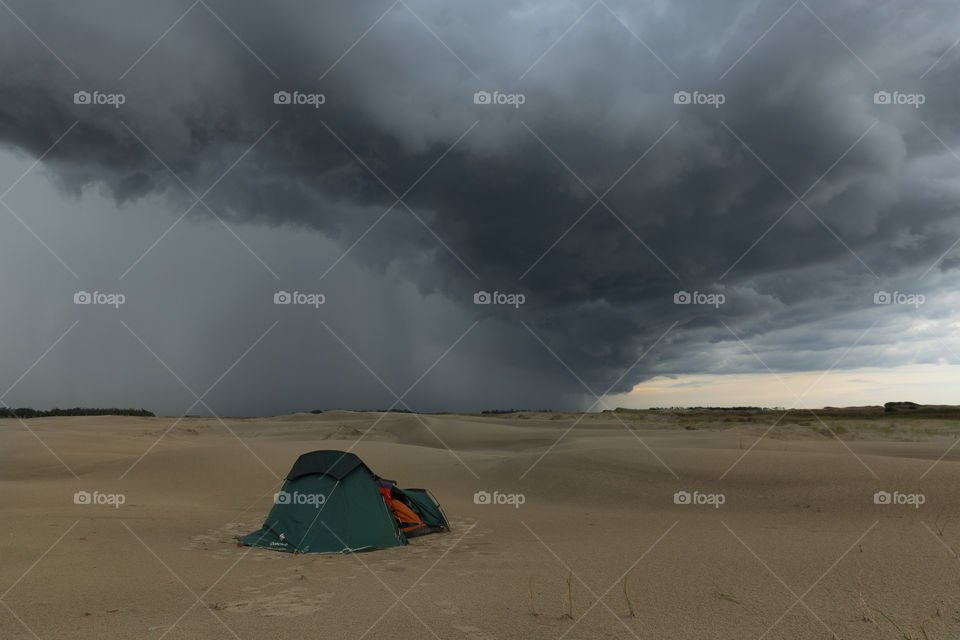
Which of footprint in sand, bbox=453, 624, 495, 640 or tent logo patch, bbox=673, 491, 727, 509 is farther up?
tent logo patch, bbox=673, 491, 727, 509

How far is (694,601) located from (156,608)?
22.4 feet

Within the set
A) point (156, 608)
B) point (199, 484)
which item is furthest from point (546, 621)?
point (199, 484)

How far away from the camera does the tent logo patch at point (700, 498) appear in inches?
634

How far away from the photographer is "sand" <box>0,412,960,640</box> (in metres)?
6.75

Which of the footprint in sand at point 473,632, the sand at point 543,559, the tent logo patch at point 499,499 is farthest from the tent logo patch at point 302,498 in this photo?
the tent logo patch at point 499,499

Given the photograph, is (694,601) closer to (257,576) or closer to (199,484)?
(257,576)

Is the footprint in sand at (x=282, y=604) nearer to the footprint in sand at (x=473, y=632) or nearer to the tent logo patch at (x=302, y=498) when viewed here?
the footprint in sand at (x=473, y=632)

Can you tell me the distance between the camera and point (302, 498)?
11844 mm

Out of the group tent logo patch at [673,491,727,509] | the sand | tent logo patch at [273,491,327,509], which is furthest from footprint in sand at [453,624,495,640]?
tent logo patch at [673,491,727,509]

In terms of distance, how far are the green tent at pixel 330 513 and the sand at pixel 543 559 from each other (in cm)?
54

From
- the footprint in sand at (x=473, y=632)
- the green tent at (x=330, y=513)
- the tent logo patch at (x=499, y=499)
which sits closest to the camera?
the footprint in sand at (x=473, y=632)

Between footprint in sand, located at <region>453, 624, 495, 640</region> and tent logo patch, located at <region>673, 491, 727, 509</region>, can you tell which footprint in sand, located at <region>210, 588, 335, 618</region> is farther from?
tent logo patch, located at <region>673, 491, 727, 509</region>

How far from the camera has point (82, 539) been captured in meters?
11.2

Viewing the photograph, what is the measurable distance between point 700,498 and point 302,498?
1100 cm
